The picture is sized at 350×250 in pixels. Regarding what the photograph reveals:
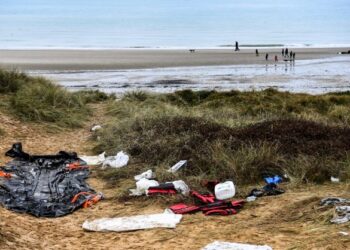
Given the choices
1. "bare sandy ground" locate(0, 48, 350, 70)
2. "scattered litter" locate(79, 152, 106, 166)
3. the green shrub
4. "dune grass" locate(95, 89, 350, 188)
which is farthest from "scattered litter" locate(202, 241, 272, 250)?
"bare sandy ground" locate(0, 48, 350, 70)

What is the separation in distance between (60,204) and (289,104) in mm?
11156

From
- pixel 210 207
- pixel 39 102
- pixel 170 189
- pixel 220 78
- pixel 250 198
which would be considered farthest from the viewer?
pixel 220 78

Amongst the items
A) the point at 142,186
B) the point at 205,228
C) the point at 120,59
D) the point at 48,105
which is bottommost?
the point at 205,228

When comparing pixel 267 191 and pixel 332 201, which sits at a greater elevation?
pixel 332 201

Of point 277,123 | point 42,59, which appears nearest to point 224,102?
point 277,123

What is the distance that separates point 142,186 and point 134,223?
4.50 feet

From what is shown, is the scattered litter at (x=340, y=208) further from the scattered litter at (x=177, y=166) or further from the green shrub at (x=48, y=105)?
the green shrub at (x=48, y=105)

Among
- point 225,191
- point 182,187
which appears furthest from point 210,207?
point 182,187

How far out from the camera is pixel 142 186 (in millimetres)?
8031

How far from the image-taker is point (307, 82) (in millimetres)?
28891

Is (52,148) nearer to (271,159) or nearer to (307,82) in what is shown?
(271,159)

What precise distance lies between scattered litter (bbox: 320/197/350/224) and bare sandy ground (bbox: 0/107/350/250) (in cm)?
9

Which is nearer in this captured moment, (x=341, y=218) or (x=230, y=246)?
(x=230, y=246)

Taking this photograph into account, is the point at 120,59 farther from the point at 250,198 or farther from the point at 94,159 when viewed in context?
the point at 250,198
